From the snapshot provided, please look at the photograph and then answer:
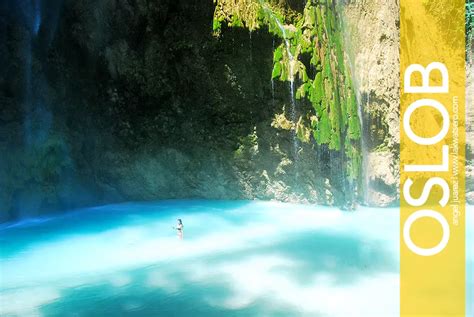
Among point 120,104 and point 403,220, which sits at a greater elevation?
→ point 120,104

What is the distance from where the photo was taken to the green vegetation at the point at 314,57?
34.9 feet

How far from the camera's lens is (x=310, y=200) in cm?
1203

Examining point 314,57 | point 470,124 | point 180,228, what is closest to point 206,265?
point 180,228

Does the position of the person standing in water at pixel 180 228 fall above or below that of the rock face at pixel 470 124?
below

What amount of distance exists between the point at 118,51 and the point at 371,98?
7.50 meters

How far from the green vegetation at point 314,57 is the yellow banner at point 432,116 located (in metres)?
1.68

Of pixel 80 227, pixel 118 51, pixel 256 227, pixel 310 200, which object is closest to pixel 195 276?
pixel 256 227

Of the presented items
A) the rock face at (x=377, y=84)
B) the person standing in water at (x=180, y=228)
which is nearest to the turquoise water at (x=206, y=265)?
the person standing in water at (x=180, y=228)

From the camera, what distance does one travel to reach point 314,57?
34.9 ft

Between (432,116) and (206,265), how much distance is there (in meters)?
7.87

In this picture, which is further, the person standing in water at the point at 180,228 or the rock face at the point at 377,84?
the rock face at the point at 377,84

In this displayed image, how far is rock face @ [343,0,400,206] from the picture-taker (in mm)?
10891

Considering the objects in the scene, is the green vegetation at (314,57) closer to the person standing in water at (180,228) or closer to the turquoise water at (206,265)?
the turquoise water at (206,265)

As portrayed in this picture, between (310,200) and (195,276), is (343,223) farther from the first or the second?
(195,276)
